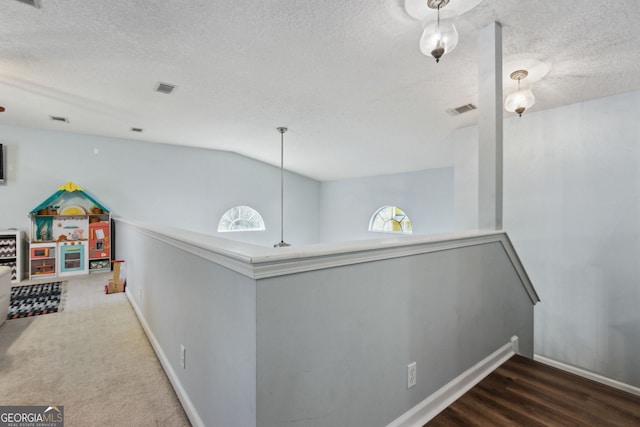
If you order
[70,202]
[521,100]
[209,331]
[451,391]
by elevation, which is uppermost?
[521,100]

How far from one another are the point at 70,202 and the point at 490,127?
6.53m

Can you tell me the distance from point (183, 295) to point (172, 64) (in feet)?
7.82

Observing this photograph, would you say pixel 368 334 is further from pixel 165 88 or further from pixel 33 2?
pixel 165 88

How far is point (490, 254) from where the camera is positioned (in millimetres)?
2066

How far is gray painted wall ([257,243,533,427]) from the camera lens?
1050 mm

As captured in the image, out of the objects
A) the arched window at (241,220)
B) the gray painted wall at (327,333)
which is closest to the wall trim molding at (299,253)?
the gray painted wall at (327,333)

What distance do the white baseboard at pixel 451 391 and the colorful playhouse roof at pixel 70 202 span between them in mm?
5929

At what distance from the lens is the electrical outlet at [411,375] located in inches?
59.0

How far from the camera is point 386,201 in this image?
6.83 meters

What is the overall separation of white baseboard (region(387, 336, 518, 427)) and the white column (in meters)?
0.95

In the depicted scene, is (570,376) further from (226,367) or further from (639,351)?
(226,367)

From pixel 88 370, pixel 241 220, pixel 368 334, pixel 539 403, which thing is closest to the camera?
pixel 368 334

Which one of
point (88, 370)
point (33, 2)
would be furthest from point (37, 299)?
point (33, 2)

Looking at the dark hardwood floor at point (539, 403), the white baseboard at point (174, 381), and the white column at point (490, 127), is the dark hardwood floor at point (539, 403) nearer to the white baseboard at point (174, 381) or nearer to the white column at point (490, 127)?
the white column at point (490, 127)
